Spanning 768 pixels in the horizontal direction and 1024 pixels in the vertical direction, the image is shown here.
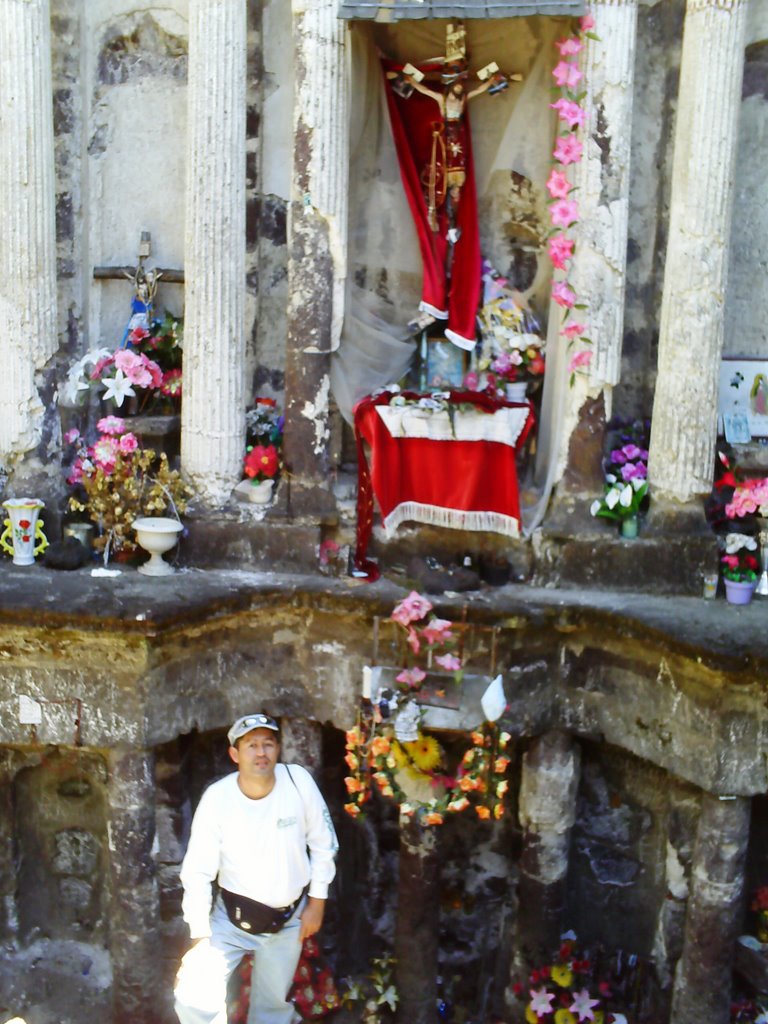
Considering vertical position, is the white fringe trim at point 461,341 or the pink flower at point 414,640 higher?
the white fringe trim at point 461,341

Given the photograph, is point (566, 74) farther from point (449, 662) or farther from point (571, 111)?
point (449, 662)

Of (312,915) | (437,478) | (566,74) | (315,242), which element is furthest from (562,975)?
(566,74)

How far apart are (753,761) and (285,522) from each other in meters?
3.25

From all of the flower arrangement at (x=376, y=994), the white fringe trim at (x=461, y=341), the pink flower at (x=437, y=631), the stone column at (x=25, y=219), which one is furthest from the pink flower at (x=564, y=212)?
the flower arrangement at (x=376, y=994)

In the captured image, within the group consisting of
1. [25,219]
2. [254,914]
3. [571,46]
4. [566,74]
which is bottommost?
[254,914]

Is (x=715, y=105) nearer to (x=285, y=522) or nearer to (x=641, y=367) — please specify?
(x=641, y=367)

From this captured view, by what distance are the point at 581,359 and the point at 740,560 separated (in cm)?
160

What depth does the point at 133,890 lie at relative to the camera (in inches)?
311

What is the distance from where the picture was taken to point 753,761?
729 cm

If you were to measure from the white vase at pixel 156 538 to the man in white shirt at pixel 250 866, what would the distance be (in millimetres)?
2125

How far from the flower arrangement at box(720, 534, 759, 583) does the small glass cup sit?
7 centimetres

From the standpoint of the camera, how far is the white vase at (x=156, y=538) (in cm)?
823

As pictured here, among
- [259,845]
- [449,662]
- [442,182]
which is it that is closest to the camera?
[259,845]

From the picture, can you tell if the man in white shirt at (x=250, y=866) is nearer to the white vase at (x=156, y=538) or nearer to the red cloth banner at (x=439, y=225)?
the white vase at (x=156, y=538)
